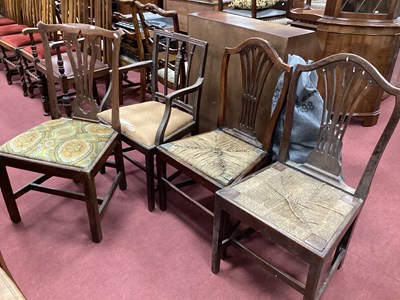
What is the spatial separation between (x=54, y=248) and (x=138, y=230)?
1.43 feet

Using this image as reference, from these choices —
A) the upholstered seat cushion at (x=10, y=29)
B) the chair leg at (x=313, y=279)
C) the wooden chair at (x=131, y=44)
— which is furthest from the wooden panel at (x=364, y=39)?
the upholstered seat cushion at (x=10, y=29)

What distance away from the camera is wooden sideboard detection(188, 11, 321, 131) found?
1.70 m

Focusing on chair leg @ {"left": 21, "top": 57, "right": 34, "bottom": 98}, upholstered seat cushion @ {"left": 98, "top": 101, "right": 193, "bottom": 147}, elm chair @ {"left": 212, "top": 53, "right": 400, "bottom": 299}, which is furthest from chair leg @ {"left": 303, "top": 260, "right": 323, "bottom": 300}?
chair leg @ {"left": 21, "top": 57, "right": 34, "bottom": 98}

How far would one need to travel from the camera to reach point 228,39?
1.95 meters

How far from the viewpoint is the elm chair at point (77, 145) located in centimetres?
165

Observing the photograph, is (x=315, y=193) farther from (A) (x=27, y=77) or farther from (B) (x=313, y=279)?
(A) (x=27, y=77)

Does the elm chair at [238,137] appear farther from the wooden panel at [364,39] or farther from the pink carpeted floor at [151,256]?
the wooden panel at [364,39]

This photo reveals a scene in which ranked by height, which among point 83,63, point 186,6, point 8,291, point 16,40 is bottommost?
point 8,291

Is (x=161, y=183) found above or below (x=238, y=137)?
below

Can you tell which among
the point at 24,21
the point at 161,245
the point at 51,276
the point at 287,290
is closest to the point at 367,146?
the point at 287,290

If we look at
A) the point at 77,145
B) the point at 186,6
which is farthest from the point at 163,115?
the point at 186,6

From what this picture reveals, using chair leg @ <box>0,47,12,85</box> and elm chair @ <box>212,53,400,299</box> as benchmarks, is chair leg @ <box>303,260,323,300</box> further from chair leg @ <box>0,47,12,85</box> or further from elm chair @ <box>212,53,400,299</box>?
chair leg @ <box>0,47,12,85</box>

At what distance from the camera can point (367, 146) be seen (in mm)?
2756

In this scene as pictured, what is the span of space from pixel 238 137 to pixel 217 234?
0.56 metres
